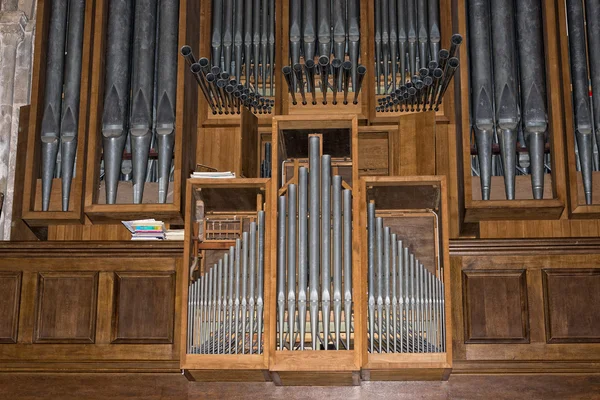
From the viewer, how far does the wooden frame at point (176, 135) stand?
935 cm

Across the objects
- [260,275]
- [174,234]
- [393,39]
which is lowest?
[260,275]

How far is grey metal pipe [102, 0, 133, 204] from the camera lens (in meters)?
9.58

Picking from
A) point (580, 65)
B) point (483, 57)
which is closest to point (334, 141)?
point (483, 57)

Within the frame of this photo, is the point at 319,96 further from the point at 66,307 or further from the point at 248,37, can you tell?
the point at 66,307

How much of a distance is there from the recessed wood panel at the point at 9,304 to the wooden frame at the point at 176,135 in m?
0.80

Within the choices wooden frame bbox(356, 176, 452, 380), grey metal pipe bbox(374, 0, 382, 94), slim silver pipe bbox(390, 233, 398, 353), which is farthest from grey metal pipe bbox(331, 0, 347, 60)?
slim silver pipe bbox(390, 233, 398, 353)

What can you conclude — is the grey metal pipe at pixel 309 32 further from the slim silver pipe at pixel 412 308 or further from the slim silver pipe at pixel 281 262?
the slim silver pipe at pixel 412 308

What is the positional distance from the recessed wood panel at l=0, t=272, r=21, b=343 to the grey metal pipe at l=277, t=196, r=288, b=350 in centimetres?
215

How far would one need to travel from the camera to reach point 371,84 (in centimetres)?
985

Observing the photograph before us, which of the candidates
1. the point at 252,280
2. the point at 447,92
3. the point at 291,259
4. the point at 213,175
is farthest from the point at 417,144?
the point at 252,280

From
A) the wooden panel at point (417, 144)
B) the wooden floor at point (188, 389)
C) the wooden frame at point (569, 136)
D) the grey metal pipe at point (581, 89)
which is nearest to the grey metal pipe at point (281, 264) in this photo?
the wooden floor at point (188, 389)

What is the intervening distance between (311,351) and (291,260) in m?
0.69

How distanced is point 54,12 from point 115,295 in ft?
8.89

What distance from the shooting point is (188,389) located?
8.97 meters
